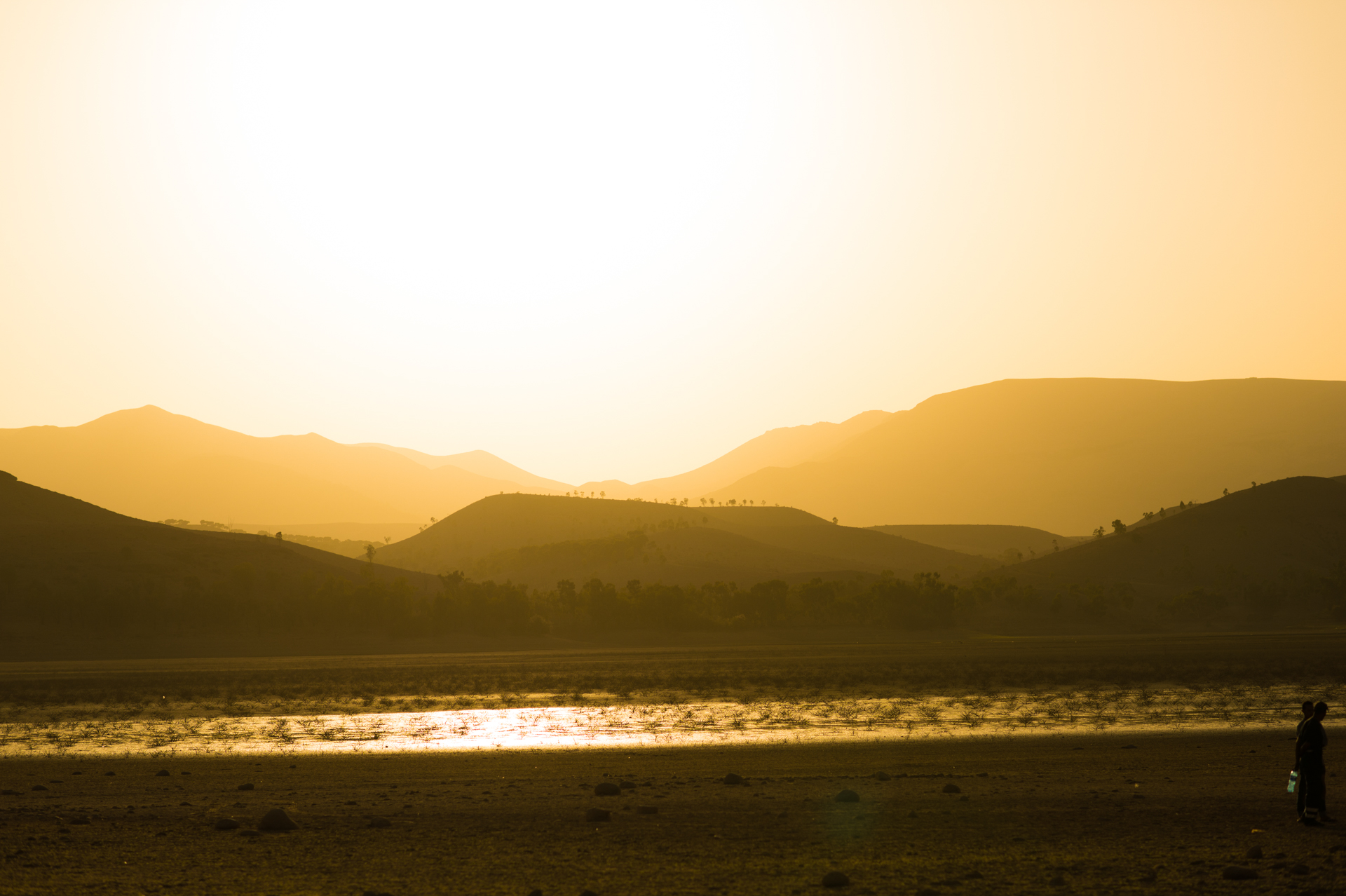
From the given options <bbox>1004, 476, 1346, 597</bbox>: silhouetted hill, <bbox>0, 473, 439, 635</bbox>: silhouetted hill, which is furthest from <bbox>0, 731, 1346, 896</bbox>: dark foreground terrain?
<bbox>1004, 476, 1346, 597</bbox>: silhouetted hill

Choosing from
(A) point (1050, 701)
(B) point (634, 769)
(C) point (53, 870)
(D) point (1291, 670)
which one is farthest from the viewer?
(D) point (1291, 670)

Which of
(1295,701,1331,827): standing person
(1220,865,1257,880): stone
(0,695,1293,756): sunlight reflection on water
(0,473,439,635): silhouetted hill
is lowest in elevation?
(0,695,1293,756): sunlight reflection on water

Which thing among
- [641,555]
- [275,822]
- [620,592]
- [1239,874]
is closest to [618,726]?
[275,822]

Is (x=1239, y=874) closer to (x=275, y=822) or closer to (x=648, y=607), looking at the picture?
(x=275, y=822)

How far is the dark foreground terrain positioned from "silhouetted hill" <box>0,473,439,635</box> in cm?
7588

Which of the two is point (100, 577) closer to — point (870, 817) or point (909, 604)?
→ point (909, 604)

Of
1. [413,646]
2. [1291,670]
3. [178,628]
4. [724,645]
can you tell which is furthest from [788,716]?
[178,628]

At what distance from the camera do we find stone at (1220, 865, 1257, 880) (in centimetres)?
1543

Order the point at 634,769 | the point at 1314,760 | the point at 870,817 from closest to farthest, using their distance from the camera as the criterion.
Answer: the point at 1314,760 < the point at 870,817 < the point at 634,769

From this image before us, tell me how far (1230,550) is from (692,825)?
4997 inches

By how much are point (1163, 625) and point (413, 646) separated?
6827 centimetres

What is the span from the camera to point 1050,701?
137 feet

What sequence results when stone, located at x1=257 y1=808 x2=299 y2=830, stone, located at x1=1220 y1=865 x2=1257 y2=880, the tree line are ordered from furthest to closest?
the tree line
stone, located at x1=257 y1=808 x2=299 y2=830
stone, located at x1=1220 y1=865 x2=1257 y2=880

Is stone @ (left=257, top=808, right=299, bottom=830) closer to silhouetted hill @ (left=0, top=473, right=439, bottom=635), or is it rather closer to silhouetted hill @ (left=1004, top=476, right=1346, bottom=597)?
silhouetted hill @ (left=0, top=473, right=439, bottom=635)
